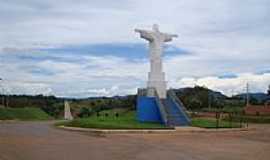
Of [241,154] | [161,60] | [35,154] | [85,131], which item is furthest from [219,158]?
[161,60]

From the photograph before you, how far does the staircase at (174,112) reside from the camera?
34256mm

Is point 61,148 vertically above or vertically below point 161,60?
below

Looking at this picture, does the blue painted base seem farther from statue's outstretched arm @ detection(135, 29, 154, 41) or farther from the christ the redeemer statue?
statue's outstretched arm @ detection(135, 29, 154, 41)

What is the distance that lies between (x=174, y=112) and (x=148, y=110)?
189cm

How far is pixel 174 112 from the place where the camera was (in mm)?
35938

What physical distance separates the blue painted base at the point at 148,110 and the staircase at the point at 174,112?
0.79 metres

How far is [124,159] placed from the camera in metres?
15.2

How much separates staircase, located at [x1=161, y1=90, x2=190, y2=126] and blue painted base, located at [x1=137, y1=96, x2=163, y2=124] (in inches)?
31.0

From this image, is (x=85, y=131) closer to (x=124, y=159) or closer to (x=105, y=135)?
(x=105, y=135)

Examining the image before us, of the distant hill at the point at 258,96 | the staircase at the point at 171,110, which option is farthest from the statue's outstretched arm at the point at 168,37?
the distant hill at the point at 258,96

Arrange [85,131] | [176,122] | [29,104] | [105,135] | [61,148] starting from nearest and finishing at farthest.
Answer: [61,148] → [105,135] → [85,131] → [176,122] → [29,104]

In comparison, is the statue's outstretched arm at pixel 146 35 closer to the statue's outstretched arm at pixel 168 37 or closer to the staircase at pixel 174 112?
the statue's outstretched arm at pixel 168 37

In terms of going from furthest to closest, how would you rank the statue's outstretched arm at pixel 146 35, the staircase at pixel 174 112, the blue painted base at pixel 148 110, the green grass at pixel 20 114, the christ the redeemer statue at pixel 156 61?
the green grass at pixel 20 114
the christ the redeemer statue at pixel 156 61
the statue's outstretched arm at pixel 146 35
the blue painted base at pixel 148 110
the staircase at pixel 174 112

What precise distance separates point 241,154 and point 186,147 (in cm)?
296
